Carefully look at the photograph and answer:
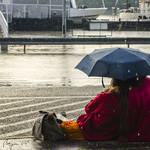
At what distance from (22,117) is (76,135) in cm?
202

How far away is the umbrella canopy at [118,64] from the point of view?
3.97m

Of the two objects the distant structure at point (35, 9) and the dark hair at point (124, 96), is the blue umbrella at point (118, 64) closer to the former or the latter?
the dark hair at point (124, 96)

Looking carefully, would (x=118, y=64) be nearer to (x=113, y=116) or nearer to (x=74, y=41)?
(x=113, y=116)

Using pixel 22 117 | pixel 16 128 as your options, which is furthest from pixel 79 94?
pixel 16 128

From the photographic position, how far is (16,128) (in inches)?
222

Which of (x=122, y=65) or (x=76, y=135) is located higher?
(x=122, y=65)

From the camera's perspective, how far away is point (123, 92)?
3.92 m

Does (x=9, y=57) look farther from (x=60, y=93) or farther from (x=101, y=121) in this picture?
(x=101, y=121)

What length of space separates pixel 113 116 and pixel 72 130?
1.88 ft

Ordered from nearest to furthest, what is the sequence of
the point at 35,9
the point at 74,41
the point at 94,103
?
the point at 94,103 < the point at 74,41 < the point at 35,9

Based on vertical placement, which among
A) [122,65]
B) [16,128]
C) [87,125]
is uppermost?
[122,65]

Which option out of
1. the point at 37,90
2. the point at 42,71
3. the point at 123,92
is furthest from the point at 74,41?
the point at 123,92

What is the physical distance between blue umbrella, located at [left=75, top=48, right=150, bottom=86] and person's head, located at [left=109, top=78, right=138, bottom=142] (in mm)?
118

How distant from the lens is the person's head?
3.92 m
